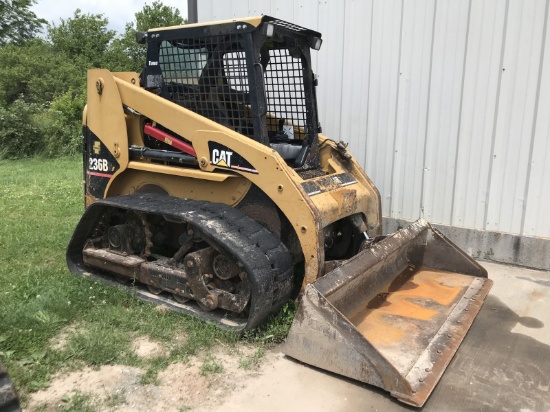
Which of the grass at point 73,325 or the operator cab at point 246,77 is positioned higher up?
the operator cab at point 246,77

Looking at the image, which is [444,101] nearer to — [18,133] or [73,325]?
[73,325]

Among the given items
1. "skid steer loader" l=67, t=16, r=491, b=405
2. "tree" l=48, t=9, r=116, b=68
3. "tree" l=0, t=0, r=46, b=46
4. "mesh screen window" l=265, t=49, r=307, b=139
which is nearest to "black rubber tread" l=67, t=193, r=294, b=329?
"skid steer loader" l=67, t=16, r=491, b=405

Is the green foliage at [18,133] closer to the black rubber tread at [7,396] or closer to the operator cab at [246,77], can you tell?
the operator cab at [246,77]

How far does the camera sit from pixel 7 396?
198cm

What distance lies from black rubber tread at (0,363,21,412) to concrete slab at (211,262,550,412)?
117cm

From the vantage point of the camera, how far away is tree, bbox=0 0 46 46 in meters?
33.8

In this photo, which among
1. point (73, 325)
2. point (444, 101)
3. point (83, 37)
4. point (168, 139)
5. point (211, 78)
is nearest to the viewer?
point (73, 325)

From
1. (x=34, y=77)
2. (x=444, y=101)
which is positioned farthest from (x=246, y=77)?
(x=34, y=77)

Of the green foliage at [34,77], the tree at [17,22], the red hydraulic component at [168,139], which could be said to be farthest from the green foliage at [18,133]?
the tree at [17,22]

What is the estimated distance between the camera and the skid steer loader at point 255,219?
3.44m

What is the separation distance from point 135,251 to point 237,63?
1.79m

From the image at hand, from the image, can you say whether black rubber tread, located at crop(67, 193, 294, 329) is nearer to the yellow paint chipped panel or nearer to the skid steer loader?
the skid steer loader

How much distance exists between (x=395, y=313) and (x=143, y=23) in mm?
34385

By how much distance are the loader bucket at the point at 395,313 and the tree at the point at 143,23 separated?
103 ft
